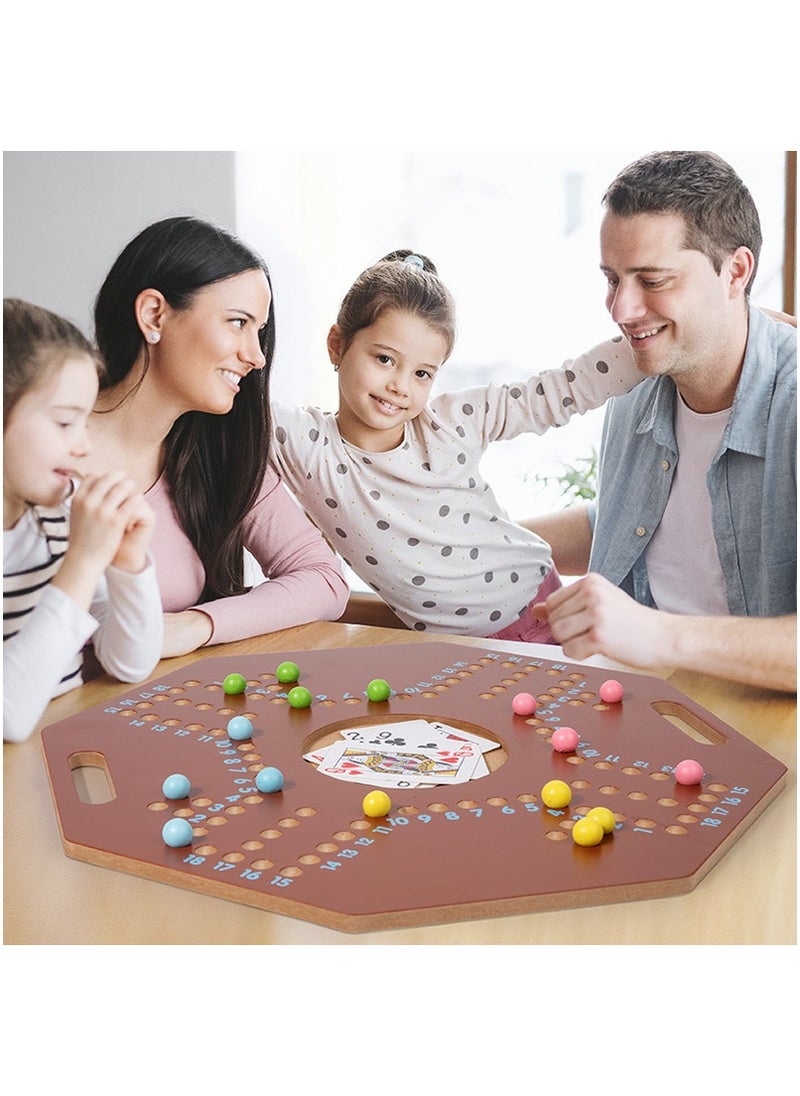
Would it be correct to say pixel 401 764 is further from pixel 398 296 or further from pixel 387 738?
pixel 398 296

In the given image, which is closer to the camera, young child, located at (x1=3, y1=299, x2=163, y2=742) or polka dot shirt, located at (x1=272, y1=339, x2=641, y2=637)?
young child, located at (x1=3, y1=299, x2=163, y2=742)

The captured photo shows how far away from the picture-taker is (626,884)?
2.92 ft

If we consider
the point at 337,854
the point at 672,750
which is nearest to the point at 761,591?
the point at 672,750

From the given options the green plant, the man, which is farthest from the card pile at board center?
the green plant

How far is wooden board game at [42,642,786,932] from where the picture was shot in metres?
0.89

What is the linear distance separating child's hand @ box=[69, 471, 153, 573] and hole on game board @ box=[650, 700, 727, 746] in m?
0.54

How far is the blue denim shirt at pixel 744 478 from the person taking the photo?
1.24 meters

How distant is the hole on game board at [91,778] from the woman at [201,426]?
0.71ft

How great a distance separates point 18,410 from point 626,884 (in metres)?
0.56

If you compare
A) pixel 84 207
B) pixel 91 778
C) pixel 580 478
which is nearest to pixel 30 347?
pixel 84 207

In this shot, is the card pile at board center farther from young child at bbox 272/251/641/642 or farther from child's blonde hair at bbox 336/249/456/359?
child's blonde hair at bbox 336/249/456/359

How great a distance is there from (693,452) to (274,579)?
0.49 metres

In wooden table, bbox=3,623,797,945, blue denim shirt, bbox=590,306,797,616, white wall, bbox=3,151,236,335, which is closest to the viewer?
wooden table, bbox=3,623,797,945

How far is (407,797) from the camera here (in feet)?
3.36
